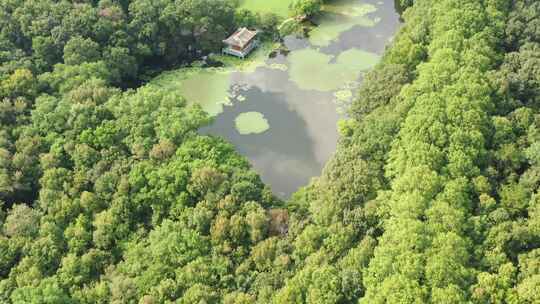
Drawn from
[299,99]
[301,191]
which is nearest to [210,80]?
[299,99]

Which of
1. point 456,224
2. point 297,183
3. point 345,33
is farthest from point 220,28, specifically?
point 456,224

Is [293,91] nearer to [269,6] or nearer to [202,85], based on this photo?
[202,85]

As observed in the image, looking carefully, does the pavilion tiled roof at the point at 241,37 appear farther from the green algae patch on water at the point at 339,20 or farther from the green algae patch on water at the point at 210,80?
the green algae patch on water at the point at 339,20

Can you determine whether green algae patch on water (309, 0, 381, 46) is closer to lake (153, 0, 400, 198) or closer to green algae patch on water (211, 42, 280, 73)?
lake (153, 0, 400, 198)

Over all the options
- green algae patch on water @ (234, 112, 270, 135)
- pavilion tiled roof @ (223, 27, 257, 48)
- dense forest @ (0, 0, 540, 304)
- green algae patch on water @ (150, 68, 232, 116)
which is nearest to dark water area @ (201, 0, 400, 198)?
green algae patch on water @ (234, 112, 270, 135)

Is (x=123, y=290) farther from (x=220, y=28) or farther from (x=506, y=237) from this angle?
(x=220, y=28)

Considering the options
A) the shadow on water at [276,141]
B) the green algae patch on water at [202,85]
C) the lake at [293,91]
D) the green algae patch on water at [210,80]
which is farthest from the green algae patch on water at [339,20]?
the green algae patch on water at [202,85]

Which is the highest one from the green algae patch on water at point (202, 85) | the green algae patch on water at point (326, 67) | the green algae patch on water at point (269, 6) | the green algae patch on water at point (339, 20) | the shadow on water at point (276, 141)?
the green algae patch on water at point (269, 6)
